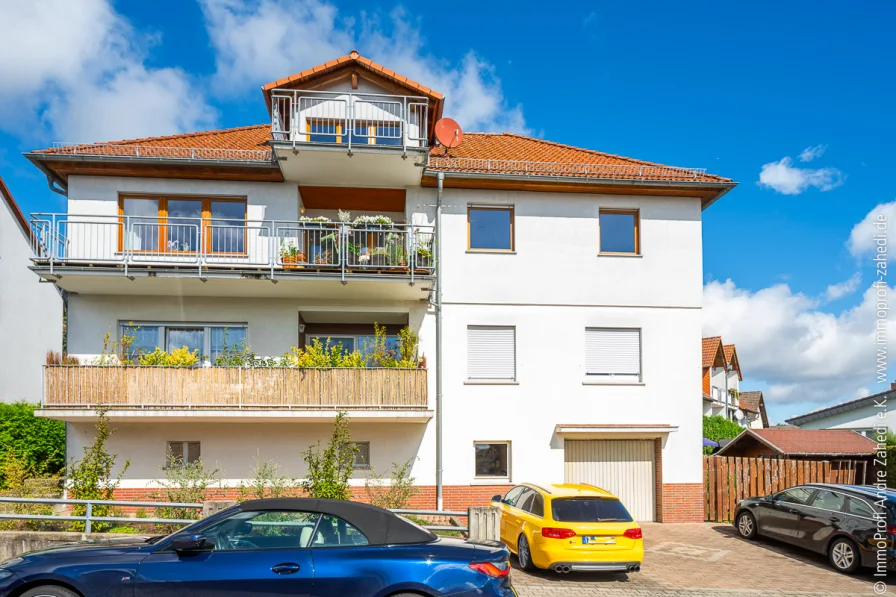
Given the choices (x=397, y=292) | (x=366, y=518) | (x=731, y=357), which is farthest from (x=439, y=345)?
(x=731, y=357)

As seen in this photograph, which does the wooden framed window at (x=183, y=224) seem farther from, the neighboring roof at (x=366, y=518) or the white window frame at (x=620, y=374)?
the neighboring roof at (x=366, y=518)

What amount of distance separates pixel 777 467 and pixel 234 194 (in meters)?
14.5

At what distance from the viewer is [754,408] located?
50844mm

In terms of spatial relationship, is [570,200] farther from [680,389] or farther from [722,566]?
[722,566]

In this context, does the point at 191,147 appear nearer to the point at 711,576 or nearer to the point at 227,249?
the point at 227,249

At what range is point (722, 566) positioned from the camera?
41.8 ft

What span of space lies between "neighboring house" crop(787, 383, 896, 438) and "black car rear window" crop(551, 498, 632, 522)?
24.5m

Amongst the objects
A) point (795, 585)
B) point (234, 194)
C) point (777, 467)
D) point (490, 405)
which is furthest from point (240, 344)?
point (777, 467)

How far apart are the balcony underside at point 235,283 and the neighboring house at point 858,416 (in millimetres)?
24477

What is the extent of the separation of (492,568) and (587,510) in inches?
183

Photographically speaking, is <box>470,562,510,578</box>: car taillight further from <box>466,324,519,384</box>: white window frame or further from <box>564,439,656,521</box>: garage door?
<box>564,439,656,521</box>: garage door

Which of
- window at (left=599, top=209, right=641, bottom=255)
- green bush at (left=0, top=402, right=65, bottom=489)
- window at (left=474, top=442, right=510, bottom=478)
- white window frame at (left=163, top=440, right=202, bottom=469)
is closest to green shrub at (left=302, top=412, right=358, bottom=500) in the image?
white window frame at (left=163, top=440, right=202, bottom=469)

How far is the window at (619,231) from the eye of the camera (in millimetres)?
17688

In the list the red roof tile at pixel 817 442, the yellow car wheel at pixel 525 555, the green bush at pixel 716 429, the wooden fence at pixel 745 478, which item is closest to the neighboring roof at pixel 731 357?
the green bush at pixel 716 429
